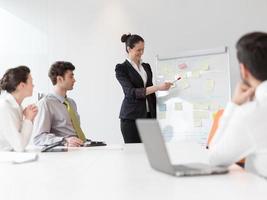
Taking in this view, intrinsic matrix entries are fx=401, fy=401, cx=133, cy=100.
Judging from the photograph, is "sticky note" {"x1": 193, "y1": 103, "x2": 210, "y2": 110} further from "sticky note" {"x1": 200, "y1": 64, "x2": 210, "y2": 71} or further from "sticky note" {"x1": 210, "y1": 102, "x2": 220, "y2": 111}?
"sticky note" {"x1": 200, "y1": 64, "x2": 210, "y2": 71}

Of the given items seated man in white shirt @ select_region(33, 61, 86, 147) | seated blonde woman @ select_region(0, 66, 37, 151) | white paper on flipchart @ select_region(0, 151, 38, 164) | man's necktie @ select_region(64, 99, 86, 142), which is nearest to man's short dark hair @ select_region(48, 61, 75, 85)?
seated man in white shirt @ select_region(33, 61, 86, 147)

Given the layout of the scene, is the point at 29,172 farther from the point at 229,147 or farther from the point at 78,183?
the point at 229,147

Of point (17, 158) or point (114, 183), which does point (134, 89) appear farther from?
point (114, 183)

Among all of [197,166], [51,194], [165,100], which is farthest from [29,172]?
[165,100]

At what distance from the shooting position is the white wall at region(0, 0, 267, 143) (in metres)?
4.44

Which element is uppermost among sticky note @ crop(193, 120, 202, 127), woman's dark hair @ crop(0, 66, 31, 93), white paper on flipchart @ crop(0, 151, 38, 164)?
woman's dark hair @ crop(0, 66, 31, 93)

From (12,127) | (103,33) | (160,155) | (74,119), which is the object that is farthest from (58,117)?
(103,33)

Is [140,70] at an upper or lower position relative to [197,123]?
upper

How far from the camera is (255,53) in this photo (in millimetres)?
1422

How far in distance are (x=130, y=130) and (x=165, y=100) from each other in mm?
825

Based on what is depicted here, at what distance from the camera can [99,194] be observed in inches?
43.8

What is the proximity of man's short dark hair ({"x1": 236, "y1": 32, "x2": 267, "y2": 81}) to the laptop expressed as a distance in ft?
1.20

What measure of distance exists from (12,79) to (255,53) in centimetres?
165

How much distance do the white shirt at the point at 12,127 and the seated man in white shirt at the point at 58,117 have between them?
0.85 ft
